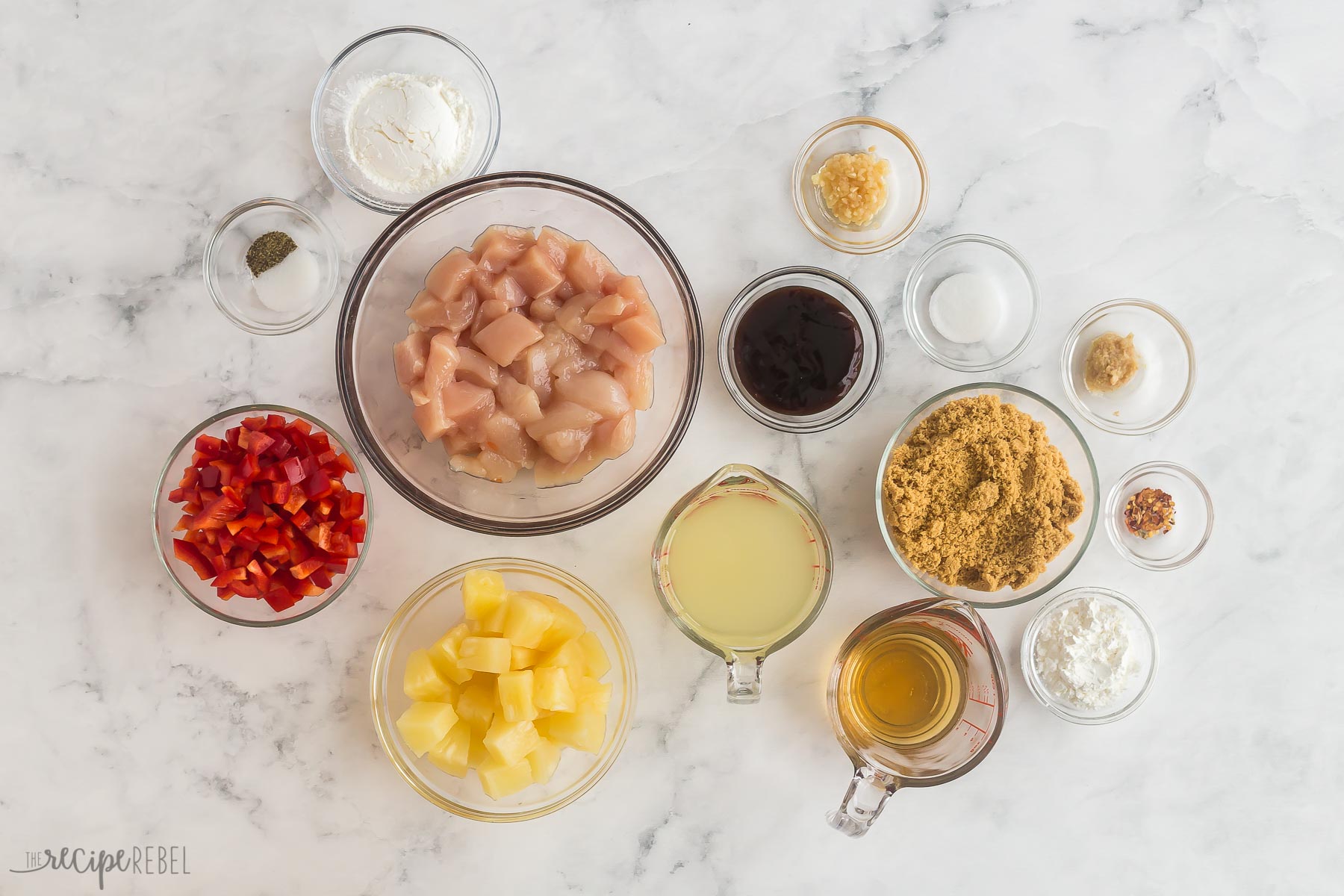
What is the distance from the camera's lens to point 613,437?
178 centimetres

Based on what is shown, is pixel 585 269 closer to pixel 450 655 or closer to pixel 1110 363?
pixel 450 655

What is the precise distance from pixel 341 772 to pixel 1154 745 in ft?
6.97

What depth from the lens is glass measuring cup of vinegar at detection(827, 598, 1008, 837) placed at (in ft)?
6.41

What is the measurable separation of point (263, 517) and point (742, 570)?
107 cm

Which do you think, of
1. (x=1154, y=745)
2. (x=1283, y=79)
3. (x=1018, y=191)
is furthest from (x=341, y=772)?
(x=1283, y=79)

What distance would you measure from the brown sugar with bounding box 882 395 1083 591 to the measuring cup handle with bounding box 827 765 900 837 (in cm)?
50

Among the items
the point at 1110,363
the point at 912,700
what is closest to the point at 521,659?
the point at 912,700

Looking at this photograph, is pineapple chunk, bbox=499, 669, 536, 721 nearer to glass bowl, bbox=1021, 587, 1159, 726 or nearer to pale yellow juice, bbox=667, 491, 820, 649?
pale yellow juice, bbox=667, 491, 820, 649

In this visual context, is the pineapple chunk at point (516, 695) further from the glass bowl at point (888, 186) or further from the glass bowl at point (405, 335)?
the glass bowl at point (888, 186)

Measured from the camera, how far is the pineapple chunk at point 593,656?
75.7 inches

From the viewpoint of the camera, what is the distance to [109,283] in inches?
81.7

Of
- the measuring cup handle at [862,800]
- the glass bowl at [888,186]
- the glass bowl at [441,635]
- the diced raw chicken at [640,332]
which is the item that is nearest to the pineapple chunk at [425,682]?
the glass bowl at [441,635]

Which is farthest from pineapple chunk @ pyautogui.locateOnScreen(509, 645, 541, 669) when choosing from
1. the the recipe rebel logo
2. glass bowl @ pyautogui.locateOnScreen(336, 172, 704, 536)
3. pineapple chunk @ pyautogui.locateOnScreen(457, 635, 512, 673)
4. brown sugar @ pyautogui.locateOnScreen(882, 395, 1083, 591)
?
the the recipe rebel logo

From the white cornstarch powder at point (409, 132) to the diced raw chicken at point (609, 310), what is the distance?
58 cm
